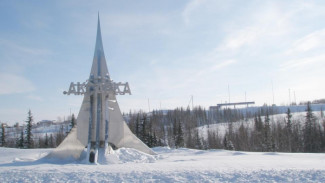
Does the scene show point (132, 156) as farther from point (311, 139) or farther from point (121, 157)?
point (311, 139)

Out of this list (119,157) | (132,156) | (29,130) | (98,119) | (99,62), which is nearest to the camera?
(119,157)

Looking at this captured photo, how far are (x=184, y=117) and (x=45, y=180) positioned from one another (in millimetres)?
79400

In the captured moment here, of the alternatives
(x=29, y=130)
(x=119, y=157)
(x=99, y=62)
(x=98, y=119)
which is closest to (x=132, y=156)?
(x=119, y=157)

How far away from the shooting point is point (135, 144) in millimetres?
18078

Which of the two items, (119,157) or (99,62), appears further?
(99,62)

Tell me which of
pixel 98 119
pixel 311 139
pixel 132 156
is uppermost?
pixel 98 119

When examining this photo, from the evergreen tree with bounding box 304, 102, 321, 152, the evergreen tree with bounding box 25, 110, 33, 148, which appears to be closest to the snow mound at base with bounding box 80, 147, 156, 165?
the evergreen tree with bounding box 25, 110, 33, 148

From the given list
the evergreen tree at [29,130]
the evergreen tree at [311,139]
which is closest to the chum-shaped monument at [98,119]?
the evergreen tree at [29,130]

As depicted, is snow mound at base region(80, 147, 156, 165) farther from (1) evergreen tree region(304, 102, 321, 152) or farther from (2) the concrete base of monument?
(1) evergreen tree region(304, 102, 321, 152)

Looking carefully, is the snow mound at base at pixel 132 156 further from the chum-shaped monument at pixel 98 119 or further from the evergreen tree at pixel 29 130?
the evergreen tree at pixel 29 130

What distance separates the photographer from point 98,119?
1672 centimetres

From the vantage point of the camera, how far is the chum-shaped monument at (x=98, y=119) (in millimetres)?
16422

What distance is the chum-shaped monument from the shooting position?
16.4m

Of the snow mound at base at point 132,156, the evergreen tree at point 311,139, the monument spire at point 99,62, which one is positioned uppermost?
the monument spire at point 99,62
